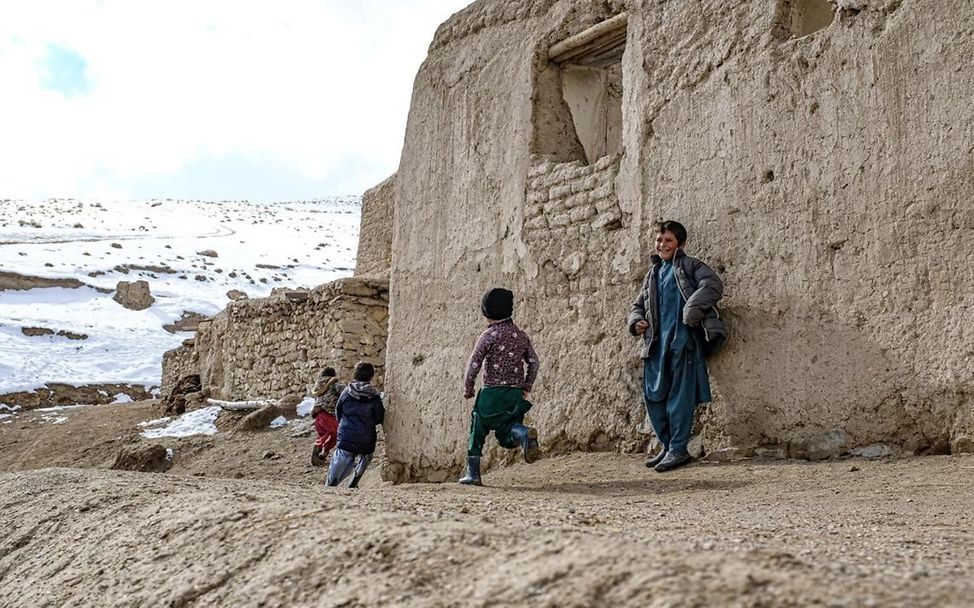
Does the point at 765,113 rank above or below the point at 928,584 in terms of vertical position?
above

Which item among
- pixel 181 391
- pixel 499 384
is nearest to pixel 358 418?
pixel 499 384

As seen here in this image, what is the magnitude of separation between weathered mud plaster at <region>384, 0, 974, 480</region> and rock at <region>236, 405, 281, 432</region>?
12.2 ft

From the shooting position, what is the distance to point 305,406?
34.4 feet

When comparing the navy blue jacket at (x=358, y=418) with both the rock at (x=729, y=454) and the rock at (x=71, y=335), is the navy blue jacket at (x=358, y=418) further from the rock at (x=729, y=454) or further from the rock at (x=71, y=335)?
the rock at (x=71, y=335)

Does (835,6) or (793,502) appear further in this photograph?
(835,6)

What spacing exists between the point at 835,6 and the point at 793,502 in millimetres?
2557

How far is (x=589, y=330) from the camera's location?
559cm

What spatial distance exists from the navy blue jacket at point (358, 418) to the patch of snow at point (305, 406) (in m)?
3.86

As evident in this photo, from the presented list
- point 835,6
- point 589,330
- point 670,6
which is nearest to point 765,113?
point 835,6

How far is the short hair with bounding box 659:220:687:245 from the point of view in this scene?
498 centimetres

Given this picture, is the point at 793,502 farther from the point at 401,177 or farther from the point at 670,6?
the point at 401,177

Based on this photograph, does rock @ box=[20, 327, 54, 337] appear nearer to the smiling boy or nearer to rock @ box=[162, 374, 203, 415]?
rock @ box=[162, 374, 203, 415]

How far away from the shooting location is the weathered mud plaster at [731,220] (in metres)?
4.21

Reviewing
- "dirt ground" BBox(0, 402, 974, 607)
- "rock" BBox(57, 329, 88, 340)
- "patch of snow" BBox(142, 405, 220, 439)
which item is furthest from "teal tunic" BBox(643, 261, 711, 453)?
"rock" BBox(57, 329, 88, 340)
